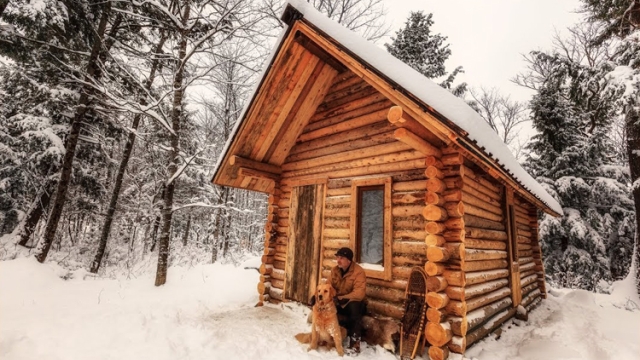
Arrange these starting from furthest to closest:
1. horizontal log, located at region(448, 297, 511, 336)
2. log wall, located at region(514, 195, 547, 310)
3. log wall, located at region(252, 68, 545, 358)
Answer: log wall, located at region(514, 195, 547, 310)
log wall, located at region(252, 68, 545, 358)
horizontal log, located at region(448, 297, 511, 336)

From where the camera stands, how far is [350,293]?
16.1 feet

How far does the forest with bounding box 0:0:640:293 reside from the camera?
8.27 m

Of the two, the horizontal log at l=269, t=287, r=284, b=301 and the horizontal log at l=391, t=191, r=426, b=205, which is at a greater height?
the horizontal log at l=391, t=191, r=426, b=205

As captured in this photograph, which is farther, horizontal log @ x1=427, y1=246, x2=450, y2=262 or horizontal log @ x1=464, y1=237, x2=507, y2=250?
horizontal log @ x1=464, y1=237, x2=507, y2=250

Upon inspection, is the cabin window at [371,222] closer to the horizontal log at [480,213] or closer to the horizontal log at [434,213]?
the horizontal log at [434,213]

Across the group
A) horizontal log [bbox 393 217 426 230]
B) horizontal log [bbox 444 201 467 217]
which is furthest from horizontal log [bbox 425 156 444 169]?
horizontal log [bbox 393 217 426 230]

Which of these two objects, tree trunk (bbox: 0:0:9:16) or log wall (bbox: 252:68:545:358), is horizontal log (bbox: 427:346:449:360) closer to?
log wall (bbox: 252:68:545:358)

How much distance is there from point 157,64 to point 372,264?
12.1m

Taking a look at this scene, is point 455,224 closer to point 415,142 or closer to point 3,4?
point 415,142

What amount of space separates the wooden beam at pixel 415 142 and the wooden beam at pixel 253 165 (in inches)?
164

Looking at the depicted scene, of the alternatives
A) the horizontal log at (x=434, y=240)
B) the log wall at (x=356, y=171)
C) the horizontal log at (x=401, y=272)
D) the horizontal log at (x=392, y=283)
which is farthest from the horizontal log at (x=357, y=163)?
the horizontal log at (x=392, y=283)

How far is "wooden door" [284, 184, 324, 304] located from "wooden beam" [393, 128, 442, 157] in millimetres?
2748

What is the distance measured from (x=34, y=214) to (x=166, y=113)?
6371 mm

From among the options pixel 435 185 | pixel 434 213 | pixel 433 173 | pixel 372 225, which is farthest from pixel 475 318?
pixel 433 173
